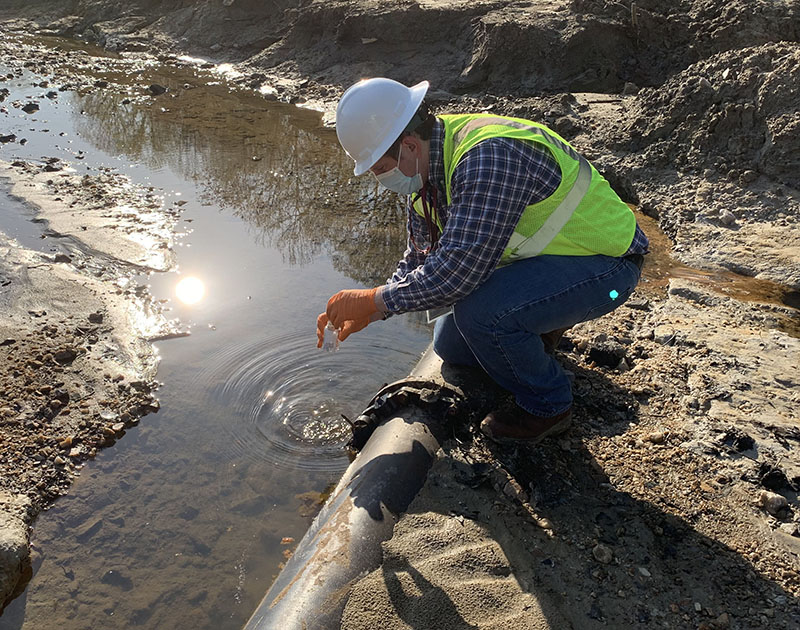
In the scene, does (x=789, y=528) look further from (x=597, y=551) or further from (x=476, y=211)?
(x=476, y=211)

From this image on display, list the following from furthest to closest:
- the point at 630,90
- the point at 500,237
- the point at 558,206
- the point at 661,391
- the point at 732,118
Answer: the point at 630,90 < the point at 732,118 < the point at 661,391 < the point at 558,206 < the point at 500,237

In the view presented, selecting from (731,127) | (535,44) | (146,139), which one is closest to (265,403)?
(731,127)

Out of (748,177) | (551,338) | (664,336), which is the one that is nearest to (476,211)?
(551,338)

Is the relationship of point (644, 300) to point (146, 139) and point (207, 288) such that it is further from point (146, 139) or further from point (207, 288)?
point (146, 139)

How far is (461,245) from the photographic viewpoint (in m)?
2.61

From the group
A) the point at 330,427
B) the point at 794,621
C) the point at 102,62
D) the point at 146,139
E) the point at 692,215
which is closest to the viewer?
the point at 794,621

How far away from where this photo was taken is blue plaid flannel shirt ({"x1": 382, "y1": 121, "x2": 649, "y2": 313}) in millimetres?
2520

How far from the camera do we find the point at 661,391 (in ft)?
11.3

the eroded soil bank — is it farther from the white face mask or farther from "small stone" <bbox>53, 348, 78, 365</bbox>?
"small stone" <bbox>53, 348, 78, 365</bbox>

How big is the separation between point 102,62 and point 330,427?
12.9 meters

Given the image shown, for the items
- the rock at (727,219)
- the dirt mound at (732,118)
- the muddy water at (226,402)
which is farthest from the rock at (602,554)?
the dirt mound at (732,118)

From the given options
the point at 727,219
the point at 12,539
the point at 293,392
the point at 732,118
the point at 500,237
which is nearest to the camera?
the point at 500,237

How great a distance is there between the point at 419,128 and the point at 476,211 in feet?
1.36

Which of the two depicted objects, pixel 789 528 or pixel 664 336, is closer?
pixel 789 528
